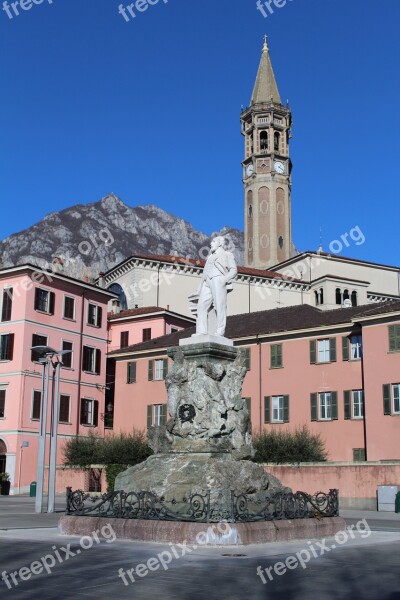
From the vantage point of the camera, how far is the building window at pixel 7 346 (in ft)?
168

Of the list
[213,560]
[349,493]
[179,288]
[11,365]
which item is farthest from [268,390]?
[213,560]

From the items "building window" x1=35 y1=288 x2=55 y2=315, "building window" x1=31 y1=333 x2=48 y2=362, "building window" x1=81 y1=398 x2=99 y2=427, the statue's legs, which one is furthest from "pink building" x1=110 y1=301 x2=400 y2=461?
the statue's legs

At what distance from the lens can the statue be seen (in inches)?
687

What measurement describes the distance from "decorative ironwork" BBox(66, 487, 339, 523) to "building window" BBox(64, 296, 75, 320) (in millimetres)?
40541

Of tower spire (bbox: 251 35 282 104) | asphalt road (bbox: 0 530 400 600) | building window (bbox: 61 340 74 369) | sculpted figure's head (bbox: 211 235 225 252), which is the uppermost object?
tower spire (bbox: 251 35 282 104)

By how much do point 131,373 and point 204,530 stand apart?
42.2 meters

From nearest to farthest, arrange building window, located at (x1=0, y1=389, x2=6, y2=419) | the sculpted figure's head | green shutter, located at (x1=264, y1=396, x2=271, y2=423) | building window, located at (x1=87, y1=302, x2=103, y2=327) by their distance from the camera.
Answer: the sculpted figure's head → green shutter, located at (x1=264, y1=396, x2=271, y2=423) → building window, located at (x1=0, y1=389, x2=6, y2=419) → building window, located at (x1=87, y1=302, x2=103, y2=327)

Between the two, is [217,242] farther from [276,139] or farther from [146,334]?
[276,139]

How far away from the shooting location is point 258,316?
55.1 meters

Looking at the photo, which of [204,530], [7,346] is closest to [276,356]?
[7,346]

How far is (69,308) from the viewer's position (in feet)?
183

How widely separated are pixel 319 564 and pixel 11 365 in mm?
41885

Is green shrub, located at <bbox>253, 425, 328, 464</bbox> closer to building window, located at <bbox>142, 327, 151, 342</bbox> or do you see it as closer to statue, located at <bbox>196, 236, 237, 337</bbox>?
building window, located at <bbox>142, 327, 151, 342</bbox>

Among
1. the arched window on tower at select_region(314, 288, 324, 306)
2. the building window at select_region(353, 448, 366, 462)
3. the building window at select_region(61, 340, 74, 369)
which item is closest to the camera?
the building window at select_region(353, 448, 366, 462)
